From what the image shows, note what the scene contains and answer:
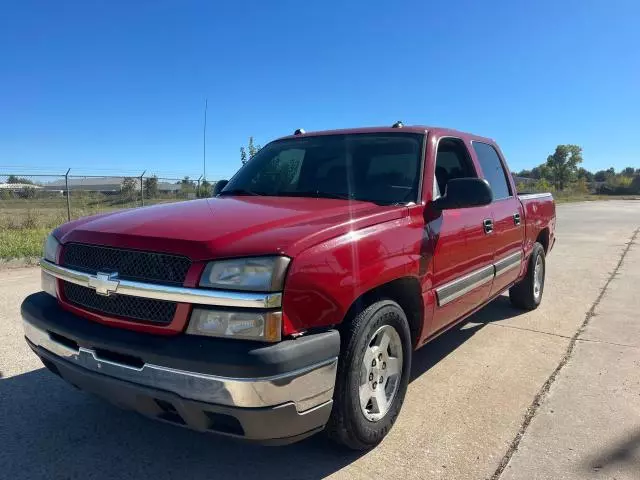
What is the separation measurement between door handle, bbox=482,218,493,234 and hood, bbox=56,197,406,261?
Answer: 1.31 m

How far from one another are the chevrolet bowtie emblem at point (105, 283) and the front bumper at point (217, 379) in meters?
0.18

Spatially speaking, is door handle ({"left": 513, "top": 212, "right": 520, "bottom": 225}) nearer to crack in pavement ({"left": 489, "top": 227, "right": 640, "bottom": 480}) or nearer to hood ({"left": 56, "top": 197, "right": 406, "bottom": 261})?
crack in pavement ({"left": 489, "top": 227, "right": 640, "bottom": 480})

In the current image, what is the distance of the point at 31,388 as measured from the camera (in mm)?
3762

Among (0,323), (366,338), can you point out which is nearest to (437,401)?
(366,338)

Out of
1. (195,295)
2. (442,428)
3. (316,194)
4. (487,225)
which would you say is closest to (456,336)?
(487,225)

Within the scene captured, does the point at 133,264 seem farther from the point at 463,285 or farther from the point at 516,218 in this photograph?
the point at 516,218

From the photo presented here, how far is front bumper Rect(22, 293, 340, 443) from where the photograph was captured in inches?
89.0

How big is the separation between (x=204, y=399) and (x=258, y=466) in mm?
792

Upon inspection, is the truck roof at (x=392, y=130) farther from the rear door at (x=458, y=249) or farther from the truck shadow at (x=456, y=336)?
the truck shadow at (x=456, y=336)

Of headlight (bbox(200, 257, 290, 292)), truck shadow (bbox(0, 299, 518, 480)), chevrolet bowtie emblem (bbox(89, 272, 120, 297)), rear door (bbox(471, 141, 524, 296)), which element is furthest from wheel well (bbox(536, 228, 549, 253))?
chevrolet bowtie emblem (bbox(89, 272, 120, 297))

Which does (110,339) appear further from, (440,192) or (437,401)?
(440,192)

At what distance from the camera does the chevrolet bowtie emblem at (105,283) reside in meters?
2.58

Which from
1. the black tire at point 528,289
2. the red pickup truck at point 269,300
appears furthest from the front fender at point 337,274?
the black tire at point 528,289

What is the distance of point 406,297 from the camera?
11.1 ft
